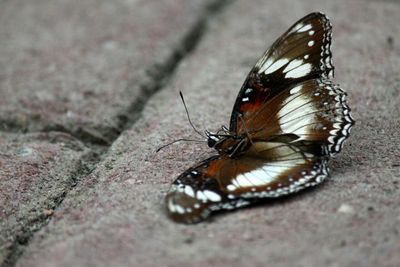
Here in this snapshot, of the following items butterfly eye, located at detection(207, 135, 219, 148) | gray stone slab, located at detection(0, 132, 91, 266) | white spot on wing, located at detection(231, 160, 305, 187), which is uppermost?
white spot on wing, located at detection(231, 160, 305, 187)

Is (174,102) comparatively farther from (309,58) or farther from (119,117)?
(309,58)

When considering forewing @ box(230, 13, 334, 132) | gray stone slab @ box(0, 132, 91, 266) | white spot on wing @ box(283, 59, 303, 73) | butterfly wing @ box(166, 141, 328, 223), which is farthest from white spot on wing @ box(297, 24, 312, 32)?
gray stone slab @ box(0, 132, 91, 266)

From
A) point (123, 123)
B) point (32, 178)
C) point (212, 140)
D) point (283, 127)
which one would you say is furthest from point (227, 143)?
point (32, 178)

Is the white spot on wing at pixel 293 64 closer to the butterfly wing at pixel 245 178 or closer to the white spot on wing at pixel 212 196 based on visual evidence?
the butterfly wing at pixel 245 178

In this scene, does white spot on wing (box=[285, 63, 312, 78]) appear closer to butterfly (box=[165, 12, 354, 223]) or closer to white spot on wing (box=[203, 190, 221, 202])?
butterfly (box=[165, 12, 354, 223])

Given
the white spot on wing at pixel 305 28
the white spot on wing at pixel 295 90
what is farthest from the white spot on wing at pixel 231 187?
the white spot on wing at pixel 305 28

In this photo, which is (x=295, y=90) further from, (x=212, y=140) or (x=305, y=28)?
(x=212, y=140)

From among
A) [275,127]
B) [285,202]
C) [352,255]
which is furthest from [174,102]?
[352,255]
